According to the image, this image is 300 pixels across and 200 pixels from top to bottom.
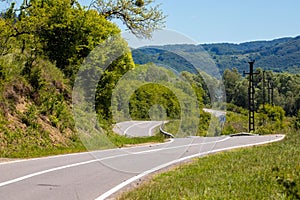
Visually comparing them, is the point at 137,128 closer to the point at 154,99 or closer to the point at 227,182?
the point at 154,99

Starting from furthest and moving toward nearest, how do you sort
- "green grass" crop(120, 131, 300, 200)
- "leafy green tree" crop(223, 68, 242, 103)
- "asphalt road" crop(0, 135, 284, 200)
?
"leafy green tree" crop(223, 68, 242, 103) < "asphalt road" crop(0, 135, 284, 200) < "green grass" crop(120, 131, 300, 200)

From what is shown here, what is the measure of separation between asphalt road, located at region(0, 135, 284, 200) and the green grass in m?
0.92

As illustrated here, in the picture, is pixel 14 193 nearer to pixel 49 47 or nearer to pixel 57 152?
pixel 57 152

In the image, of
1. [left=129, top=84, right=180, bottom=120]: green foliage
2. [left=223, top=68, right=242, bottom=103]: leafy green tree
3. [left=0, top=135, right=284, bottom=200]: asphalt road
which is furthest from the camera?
[left=223, top=68, right=242, bottom=103]: leafy green tree

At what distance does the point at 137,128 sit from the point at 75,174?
20208mm

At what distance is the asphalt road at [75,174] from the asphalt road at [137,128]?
10286 millimetres

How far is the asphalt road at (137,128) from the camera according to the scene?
2814 cm

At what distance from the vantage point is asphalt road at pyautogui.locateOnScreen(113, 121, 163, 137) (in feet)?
92.3

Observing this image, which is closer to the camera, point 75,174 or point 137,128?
point 75,174

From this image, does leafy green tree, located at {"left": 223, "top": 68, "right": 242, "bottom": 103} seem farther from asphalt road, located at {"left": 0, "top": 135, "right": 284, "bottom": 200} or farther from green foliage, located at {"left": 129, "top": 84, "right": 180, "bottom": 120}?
asphalt road, located at {"left": 0, "top": 135, "right": 284, "bottom": 200}

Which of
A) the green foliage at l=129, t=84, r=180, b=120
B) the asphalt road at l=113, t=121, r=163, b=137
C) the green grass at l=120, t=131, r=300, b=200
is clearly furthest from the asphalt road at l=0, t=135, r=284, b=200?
the asphalt road at l=113, t=121, r=163, b=137

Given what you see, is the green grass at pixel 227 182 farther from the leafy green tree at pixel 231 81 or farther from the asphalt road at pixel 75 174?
the leafy green tree at pixel 231 81

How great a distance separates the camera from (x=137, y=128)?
3228cm

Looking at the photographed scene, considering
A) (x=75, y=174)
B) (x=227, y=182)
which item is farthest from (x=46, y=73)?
(x=227, y=182)
